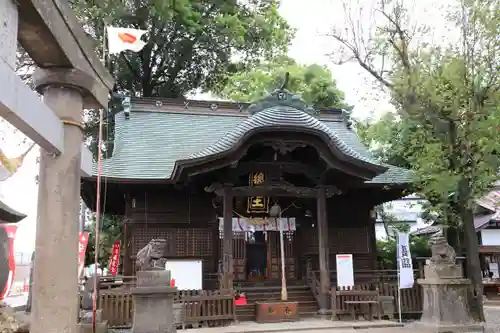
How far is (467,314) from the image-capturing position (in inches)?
373

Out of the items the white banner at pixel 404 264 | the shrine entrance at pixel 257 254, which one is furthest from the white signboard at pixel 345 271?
the shrine entrance at pixel 257 254

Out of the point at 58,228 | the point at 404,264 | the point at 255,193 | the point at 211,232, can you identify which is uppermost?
the point at 255,193

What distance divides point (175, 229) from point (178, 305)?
285cm

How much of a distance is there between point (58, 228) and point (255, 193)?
893 centimetres

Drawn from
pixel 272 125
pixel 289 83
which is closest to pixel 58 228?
pixel 272 125

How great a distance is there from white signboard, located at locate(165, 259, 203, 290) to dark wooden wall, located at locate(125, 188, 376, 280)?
52 centimetres

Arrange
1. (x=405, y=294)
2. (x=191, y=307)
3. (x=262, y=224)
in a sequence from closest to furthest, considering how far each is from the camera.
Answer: (x=191, y=307) < (x=405, y=294) < (x=262, y=224)

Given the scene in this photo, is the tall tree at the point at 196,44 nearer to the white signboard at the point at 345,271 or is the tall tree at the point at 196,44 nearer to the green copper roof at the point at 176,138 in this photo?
the green copper roof at the point at 176,138

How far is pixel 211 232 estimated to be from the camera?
46.9 ft

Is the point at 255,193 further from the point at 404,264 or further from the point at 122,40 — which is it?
the point at 122,40

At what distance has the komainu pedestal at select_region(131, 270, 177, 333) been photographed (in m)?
8.33

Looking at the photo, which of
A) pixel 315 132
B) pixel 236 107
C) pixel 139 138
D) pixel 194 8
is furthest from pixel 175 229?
pixel 194 8

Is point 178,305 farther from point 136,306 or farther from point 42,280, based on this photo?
point 42,280

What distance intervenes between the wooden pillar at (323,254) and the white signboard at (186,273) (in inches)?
133
